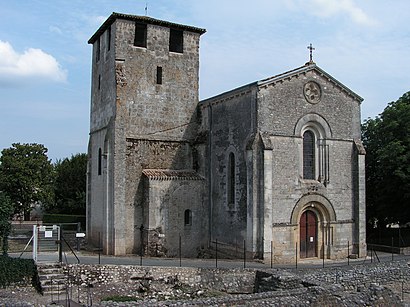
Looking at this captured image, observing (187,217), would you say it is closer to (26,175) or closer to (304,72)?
(304,72)

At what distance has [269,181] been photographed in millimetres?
26188

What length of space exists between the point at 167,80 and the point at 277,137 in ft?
29.1

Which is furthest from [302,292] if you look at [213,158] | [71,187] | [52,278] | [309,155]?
[71,187]

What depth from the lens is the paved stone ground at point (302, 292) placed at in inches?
687

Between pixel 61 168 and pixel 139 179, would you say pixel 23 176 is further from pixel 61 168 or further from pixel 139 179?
pixel 139 179

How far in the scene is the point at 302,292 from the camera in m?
18.7

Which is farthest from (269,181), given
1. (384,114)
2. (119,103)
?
(384,114)

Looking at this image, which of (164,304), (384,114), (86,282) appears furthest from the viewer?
(384,114)

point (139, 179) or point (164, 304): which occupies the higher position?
point (139, 179)

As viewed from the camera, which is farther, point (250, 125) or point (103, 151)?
point (103, 151)

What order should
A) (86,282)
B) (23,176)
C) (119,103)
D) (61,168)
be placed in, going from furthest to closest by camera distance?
(61,168) < (23,176) < (119,103) < (86,282)

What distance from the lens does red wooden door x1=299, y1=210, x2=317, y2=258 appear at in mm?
28109

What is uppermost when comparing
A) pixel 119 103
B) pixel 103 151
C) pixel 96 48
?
pixel 96 48

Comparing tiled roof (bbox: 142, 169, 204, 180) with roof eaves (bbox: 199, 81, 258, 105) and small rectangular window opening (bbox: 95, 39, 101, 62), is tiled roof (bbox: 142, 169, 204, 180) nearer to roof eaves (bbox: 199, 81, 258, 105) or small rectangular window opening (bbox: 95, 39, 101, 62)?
roof eaves (bbox: 199, 81, 258, 105)
